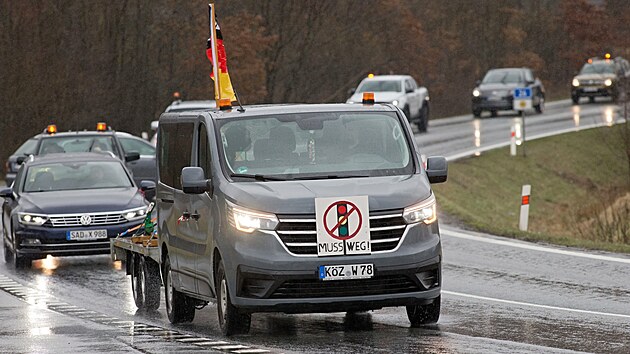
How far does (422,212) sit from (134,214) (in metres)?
8.77

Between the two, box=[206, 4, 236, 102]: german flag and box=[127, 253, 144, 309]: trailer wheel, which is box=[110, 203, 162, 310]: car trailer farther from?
box=[206, 4, 236, 102]: german flag

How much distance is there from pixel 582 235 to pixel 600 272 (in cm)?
1037

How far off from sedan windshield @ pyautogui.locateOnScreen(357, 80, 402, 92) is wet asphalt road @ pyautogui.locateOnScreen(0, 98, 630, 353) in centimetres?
2363

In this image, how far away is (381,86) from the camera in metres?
45.4

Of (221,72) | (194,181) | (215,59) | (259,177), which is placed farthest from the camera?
(215,59)

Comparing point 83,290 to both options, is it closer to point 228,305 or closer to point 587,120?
point 228,305

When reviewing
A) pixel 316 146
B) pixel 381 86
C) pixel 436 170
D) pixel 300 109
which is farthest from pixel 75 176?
pixel 381 86

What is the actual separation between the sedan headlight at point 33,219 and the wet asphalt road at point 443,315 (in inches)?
24.1

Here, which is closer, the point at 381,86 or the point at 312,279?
the point at 312,279

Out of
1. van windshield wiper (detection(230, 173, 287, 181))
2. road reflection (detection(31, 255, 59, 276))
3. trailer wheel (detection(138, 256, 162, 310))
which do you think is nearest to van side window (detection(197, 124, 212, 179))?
van windshield wiper (detection(230, 173, 287, 181))

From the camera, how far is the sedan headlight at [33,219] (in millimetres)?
19547

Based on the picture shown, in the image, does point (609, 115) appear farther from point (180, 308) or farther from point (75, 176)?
point (180, 308)

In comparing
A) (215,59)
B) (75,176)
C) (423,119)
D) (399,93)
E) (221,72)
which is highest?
(215,59)

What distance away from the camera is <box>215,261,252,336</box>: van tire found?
1156 cm
